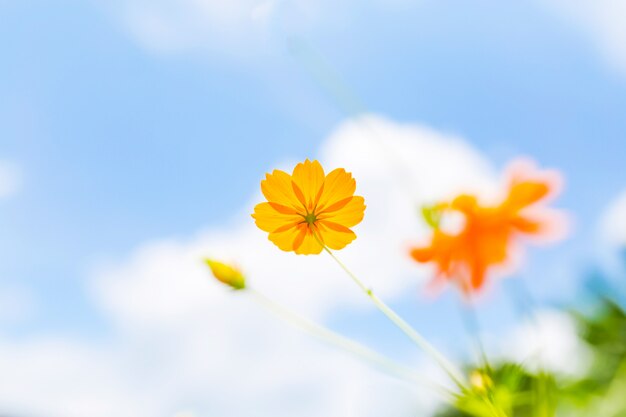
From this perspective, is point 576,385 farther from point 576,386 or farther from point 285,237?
point 285,237

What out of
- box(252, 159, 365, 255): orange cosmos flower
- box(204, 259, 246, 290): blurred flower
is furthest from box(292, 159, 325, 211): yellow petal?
box(204, 259, 246, 290): blurred flower

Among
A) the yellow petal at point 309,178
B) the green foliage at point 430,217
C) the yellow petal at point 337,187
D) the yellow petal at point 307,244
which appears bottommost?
the yellow petal at point 307,244

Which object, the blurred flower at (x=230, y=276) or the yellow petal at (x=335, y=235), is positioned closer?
the yellow petal at (x=335, y=235)

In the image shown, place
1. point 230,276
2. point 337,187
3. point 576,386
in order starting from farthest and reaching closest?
point 576,386
point 230,276
point 337,187

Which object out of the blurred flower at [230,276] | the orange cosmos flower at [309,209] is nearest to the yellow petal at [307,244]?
the orange cosmos flower at [309,209]

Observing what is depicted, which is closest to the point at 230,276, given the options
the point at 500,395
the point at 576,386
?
the point at 500,395

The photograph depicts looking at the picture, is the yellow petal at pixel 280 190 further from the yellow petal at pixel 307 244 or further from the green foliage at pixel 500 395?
the green foliage at pixel 500 395

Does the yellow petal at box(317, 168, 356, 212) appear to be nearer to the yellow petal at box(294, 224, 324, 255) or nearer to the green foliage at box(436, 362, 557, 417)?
the yellow petal at box(294, 224, 324, 255)
